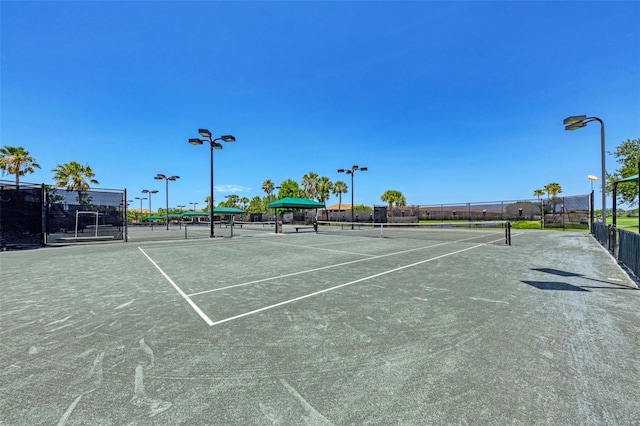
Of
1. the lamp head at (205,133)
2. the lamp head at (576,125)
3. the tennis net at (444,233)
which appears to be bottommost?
the tennis net at (444,233)

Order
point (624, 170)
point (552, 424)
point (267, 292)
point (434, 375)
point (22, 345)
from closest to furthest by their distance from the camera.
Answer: point (552, 424), point (434, 375), point (22, 345), point (267, 292), point (624, 170)

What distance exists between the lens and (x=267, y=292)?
17.2 ft

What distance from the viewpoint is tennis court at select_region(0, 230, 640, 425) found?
2031 millimetres

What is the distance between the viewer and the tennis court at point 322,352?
2.03 metres

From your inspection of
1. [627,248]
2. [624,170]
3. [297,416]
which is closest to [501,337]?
[297,416]

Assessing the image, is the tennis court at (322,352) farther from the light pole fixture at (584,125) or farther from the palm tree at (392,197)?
the palm tree at (392,197)

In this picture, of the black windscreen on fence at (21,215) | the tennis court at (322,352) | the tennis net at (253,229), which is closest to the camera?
the tennis court at (322,352)

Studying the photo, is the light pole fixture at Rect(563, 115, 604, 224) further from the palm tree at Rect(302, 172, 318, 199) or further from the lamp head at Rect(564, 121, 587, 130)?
the palm tree at Rect(302, 172, 318, 199)

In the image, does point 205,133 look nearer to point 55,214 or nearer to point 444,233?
point 55,214

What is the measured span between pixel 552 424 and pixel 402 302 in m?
2.66

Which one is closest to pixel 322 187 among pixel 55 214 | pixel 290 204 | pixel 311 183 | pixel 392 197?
pixel 311 183

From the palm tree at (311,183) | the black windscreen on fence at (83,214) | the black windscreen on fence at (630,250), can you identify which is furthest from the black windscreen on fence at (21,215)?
the palm tree at (311,183)

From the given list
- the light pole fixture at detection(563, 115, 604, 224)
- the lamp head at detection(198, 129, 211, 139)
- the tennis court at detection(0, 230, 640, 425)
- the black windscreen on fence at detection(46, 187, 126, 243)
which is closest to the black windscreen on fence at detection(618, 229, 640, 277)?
the tennis court at detection(0, 230, 640, 425)

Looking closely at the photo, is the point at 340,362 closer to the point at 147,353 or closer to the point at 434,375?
the point at 434,375
